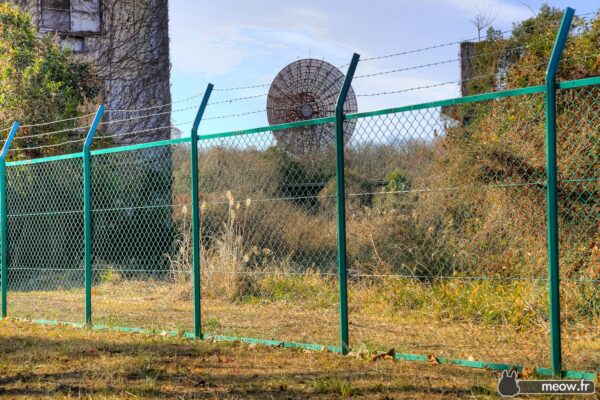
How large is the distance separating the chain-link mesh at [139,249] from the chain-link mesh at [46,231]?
1.69 ft

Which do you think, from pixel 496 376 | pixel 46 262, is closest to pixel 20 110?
pixel 46 262

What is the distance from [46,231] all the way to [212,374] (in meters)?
10.1

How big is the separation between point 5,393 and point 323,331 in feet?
10.9

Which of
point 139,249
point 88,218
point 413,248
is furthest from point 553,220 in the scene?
point 139,249

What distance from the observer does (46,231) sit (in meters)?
14.7

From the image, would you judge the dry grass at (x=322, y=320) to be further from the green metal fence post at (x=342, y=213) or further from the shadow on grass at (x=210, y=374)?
the shadow on grass at (x=210, y=374)

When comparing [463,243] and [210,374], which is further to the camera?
[463,243]

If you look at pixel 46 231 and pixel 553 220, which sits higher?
pixel 553 220

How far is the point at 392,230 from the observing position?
891 centimetres

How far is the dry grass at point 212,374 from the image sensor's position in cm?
497

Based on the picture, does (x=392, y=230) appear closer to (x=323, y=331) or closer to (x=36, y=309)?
(x=323, y=331)

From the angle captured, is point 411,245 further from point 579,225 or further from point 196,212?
point 196,212

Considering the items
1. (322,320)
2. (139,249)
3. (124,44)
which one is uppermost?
(124,44)

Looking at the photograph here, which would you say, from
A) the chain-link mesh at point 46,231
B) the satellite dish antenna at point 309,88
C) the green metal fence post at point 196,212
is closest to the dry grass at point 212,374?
the green metal fence post at point 196,212
